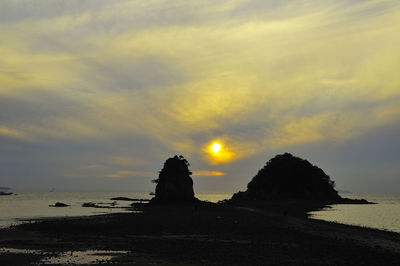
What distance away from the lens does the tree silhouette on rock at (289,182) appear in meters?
171

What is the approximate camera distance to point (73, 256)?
23.6 meters

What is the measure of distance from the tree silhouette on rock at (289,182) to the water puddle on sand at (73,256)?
143 m

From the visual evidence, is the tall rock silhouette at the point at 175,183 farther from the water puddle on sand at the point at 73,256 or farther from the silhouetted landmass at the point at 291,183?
the water puddle on sand at the point at 73,256

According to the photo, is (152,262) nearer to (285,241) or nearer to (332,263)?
(332,263)

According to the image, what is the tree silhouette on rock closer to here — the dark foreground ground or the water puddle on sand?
the dark foreground ground

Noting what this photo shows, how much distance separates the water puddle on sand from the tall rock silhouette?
8088 centimetres

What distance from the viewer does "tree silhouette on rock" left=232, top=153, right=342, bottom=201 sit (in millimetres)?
170750

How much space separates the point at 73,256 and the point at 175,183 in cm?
8467

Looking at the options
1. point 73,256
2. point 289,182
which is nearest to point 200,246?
point 73,256

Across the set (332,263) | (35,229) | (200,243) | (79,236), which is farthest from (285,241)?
(35,229)

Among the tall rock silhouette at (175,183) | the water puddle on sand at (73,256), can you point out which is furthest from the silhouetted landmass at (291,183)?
the water puddle on sand at (73,256)

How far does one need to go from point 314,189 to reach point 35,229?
154 meters

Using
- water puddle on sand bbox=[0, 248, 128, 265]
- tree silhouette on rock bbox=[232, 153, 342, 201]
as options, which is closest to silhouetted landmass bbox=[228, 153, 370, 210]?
tree silhouette on rock bbox=[232, 153, 342, 201]

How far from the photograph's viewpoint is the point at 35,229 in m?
40.1
